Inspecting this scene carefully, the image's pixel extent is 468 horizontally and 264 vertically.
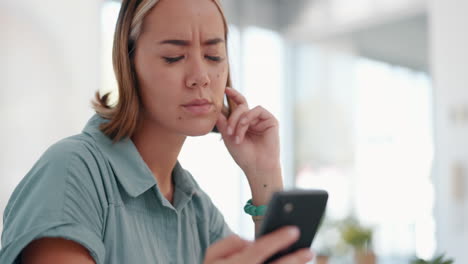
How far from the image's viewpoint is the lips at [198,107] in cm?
108

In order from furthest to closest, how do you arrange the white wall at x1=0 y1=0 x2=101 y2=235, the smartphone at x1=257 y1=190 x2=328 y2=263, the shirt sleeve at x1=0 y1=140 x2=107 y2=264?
the white wall at x1=0 y1=0 x2=101 y2=235, the shirt sleeve at x1=0 y1=140 x2=107 y2=264, the smartphone at x1=257 y1=190 x2=328 y2=263

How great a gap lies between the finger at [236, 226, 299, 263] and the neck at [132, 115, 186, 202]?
0.51 m

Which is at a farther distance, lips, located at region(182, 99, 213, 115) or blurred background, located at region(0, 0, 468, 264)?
blurred background, located at region(0, 0, 468, 264)

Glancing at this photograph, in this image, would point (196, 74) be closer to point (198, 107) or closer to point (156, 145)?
point (198, 107)

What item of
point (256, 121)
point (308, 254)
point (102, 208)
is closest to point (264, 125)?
point (256, 121)

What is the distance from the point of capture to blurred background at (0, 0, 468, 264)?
2805 mm

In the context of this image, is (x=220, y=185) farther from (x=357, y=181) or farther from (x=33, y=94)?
(x=33, y=94)

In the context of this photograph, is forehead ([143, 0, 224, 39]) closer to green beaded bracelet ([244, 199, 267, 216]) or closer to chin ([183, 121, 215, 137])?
chin ([183, 121, 215, 137])

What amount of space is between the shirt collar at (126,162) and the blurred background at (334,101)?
1605mm

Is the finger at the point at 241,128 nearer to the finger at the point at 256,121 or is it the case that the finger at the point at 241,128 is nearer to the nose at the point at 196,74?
the finger at the point at 256,121

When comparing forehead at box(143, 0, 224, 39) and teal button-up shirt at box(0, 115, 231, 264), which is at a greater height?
forehead at box(143, 0, 224, 39)

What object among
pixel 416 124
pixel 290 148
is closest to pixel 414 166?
pixel 416 124

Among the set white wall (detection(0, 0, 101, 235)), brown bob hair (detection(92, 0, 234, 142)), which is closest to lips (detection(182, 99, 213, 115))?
brown bob hair (detection(92, 0, 234, 142))

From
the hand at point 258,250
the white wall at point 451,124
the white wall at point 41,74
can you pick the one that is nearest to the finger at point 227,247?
the hand at point 258,250
